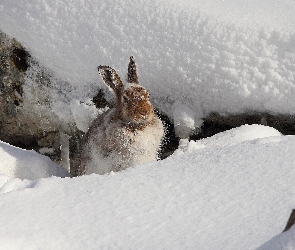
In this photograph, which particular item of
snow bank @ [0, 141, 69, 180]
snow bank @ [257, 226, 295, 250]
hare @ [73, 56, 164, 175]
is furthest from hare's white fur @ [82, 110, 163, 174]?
snow bank @ [257, 226, 295, 250]

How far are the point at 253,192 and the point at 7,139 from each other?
3.62 meters

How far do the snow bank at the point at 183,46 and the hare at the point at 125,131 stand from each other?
1.33 ft

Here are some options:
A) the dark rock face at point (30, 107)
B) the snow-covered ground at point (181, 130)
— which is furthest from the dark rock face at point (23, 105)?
the snow-covered ground at point (181, 130)

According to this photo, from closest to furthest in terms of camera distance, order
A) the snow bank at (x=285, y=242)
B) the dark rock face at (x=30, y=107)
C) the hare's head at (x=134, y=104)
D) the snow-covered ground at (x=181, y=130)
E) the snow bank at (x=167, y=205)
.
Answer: the snow bank at (x=285, y=242) → the snow bank at (x=167, y=205) → the snow-covered ground at (x=181, y=130) → the hare's head at (x=134, y=104) → the dark rock face at (x=30, y=107)

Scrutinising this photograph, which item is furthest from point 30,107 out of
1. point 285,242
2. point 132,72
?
point 285,242

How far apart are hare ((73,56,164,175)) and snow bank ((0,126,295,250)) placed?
93 centimetres

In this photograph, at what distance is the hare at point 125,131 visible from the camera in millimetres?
4164

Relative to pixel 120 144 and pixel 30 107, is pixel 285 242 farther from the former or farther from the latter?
pixel 30 107

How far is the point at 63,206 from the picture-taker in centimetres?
272

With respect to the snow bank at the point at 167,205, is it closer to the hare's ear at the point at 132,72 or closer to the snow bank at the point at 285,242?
the snow bank at the point at 285,242

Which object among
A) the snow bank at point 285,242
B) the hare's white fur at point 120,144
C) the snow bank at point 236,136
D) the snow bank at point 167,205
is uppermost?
the snow bank at point 285,242

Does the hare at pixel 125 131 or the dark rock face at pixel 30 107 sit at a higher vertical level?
the hare at pixel 125 131

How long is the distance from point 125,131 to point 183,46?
895mm

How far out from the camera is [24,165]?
15.0 ft
